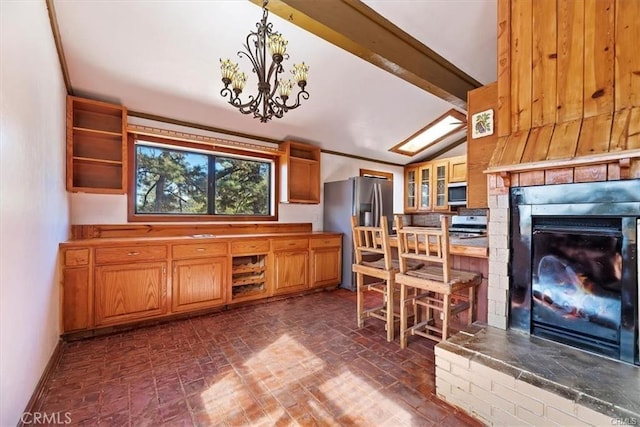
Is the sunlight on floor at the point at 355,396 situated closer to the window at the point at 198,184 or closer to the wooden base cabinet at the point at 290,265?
the wooden base cabinet at the point at 290,265

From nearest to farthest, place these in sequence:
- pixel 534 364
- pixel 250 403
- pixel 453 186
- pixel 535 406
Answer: pixel 535 406
pixel 534 364
pixel 250 403
pixel 453 186

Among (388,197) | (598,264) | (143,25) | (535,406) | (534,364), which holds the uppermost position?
(143,25)

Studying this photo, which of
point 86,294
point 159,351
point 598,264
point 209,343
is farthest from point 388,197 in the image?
point 86,294

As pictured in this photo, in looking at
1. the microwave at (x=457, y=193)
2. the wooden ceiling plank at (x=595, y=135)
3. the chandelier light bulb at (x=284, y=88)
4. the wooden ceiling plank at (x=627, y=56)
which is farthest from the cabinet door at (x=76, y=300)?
the microwave at (x=457, y=193)

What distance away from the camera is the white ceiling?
2.14m

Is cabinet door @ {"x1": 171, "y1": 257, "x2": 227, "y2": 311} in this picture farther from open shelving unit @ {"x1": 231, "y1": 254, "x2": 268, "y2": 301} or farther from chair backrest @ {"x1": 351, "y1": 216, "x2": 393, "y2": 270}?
chair backrest @ {"x1": 351, "y1": 216, "x2": 393, "y2": 270}

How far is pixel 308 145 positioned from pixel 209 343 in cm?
311

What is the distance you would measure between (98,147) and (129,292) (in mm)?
1612

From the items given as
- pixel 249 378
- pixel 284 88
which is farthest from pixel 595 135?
pixel 249 378

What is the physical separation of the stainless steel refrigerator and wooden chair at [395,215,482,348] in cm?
160

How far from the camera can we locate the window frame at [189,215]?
3.22 meters

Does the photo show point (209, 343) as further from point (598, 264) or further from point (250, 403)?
point (598, 264)

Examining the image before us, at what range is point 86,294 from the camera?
2.55 m

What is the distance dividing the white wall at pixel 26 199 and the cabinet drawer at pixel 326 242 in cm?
284
